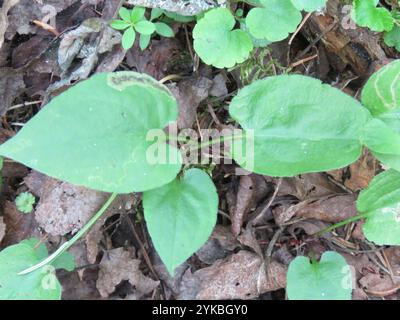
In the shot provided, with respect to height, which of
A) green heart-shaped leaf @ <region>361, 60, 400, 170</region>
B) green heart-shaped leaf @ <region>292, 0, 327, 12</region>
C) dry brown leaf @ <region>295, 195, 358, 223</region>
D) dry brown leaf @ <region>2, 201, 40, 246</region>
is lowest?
dry brown leaf @ <region>295, 195, 358, 223</region>

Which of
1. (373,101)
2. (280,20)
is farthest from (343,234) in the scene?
(280,20)

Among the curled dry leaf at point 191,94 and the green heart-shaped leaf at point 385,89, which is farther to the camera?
the curled dry leaf at point 191,94

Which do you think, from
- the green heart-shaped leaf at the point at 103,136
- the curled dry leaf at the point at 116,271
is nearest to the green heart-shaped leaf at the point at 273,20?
the green heart-shaped leaf at the point at 103,136

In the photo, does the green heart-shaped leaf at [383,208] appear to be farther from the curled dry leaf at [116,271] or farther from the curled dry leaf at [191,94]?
the curled dry leaf at [116,271]

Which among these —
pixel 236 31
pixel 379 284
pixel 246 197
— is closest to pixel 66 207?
pixel 246 197

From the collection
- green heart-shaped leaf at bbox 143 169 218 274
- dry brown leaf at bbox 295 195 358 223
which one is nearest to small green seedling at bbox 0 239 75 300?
green heart-shaped leaf at bbox 143 169 218 274

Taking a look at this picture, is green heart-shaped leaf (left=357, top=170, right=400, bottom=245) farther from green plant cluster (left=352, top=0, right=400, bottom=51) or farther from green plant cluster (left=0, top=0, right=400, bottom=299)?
green plant cluster (left=352, top=0, right=400, bottom=51)

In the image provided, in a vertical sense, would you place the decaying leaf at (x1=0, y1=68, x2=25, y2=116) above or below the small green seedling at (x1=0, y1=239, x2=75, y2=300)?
above
